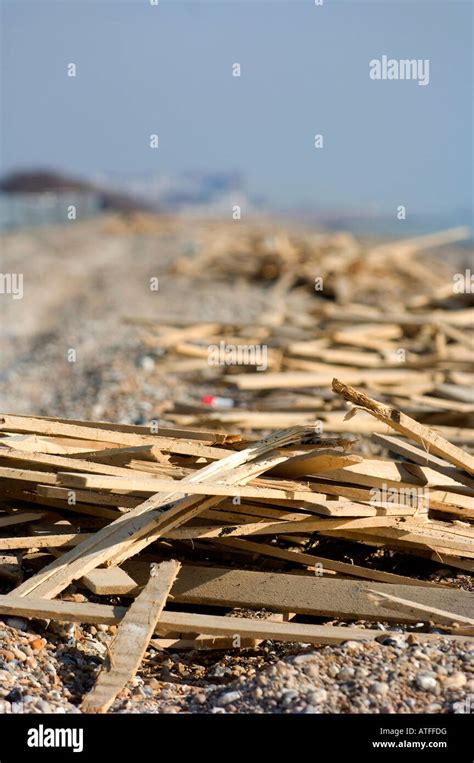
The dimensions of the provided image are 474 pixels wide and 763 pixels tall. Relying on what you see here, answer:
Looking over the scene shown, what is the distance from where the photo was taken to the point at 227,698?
3.71 m

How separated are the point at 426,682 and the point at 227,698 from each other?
84 centimetres

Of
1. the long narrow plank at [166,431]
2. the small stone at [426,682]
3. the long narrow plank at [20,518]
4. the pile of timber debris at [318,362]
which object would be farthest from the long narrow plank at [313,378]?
the small stone at [426,682]

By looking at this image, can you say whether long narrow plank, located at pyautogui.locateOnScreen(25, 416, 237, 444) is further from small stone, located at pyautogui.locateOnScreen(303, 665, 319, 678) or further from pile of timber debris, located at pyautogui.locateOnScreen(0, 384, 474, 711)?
small stone, located at pyautogui.locateOnScreen(303, 665, 319, 678)

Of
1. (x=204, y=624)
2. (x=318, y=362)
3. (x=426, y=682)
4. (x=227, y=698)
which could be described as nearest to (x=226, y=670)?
(x=204, y=624)

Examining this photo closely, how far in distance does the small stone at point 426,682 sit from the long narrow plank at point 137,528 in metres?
1.36

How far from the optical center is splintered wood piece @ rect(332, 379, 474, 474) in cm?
446

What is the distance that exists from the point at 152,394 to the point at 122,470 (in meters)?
4.47

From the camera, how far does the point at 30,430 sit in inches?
191

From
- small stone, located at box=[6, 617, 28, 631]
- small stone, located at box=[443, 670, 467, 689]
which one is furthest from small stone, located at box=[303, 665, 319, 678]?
small stone, located at box=[6, 617, 28, 631]

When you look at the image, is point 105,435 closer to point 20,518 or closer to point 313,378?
point 20,518

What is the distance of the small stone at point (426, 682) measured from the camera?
11.9 ft

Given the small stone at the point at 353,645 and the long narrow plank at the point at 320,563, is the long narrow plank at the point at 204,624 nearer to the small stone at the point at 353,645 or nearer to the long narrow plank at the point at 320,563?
the small stone at the point at 353,645

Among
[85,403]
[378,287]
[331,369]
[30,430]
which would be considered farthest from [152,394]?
[378,287]
